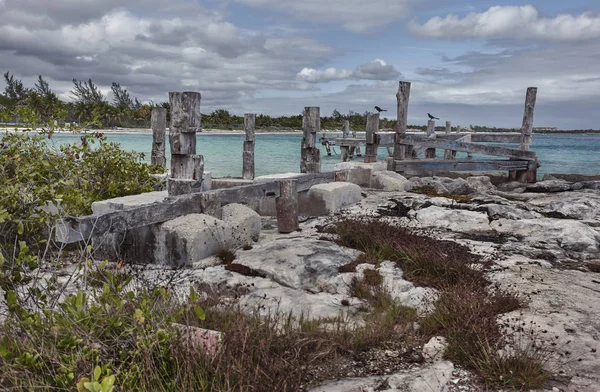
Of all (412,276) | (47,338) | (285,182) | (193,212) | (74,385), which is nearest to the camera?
(74,385)

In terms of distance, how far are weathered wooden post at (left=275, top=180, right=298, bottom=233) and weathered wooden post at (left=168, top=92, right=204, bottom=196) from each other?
1.69 m

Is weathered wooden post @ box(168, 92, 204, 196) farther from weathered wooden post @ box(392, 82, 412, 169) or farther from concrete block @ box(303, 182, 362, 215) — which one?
weathered wooden post @ box(392, 82, 412, 169)

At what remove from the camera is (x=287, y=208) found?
8.72 m

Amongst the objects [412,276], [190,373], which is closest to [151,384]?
[190,373]

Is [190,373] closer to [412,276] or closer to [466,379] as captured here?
[466,379]

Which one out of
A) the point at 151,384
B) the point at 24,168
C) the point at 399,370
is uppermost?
the point at 24,168

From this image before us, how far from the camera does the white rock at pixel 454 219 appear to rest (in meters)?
8.47

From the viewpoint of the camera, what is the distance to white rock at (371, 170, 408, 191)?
43.2 ft

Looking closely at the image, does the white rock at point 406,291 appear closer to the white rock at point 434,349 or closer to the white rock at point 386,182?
the white rock at point 434,349

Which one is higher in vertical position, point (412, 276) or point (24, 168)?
point (24, 168)

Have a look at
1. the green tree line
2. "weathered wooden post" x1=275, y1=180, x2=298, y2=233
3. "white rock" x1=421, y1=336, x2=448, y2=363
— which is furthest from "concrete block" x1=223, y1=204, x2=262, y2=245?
the green tree line

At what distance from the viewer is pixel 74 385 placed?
2.63m

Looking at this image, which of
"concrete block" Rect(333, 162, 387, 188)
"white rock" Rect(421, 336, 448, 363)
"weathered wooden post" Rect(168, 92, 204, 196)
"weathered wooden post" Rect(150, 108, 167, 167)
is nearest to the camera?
"white rock" Rect(421, 336, 448, 363)

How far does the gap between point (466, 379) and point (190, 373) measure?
6.53ft
